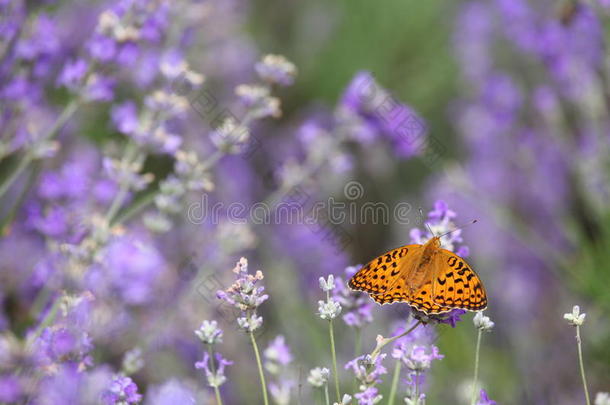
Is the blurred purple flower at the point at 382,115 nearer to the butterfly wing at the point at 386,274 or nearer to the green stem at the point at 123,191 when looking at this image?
the green stem at the point at 123,191

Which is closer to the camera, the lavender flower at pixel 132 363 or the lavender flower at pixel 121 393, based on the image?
the lavender flower at pixel 121 393

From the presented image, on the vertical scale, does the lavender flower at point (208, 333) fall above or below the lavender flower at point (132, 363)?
below

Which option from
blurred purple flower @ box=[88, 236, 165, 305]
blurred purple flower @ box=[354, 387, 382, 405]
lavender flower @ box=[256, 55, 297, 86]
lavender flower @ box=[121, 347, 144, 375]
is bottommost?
blurred purple flower @ box=[354, 387, 382, 405]

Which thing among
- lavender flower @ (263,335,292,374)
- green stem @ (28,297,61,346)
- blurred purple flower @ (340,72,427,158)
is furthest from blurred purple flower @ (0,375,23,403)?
blurred purple flower @ (340,72,427,158)

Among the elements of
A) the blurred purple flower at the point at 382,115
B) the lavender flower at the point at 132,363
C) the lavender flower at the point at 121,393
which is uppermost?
the blurred purple flower at the point at 382,115

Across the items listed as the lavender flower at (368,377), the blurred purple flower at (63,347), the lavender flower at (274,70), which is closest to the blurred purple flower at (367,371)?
the lavender flower at (368,377)

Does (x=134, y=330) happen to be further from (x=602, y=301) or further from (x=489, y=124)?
(x=489, y=124)

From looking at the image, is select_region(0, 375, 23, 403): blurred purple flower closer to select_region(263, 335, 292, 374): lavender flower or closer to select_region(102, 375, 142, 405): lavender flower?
select_region(102, 375, 142, 405): lavender flower
